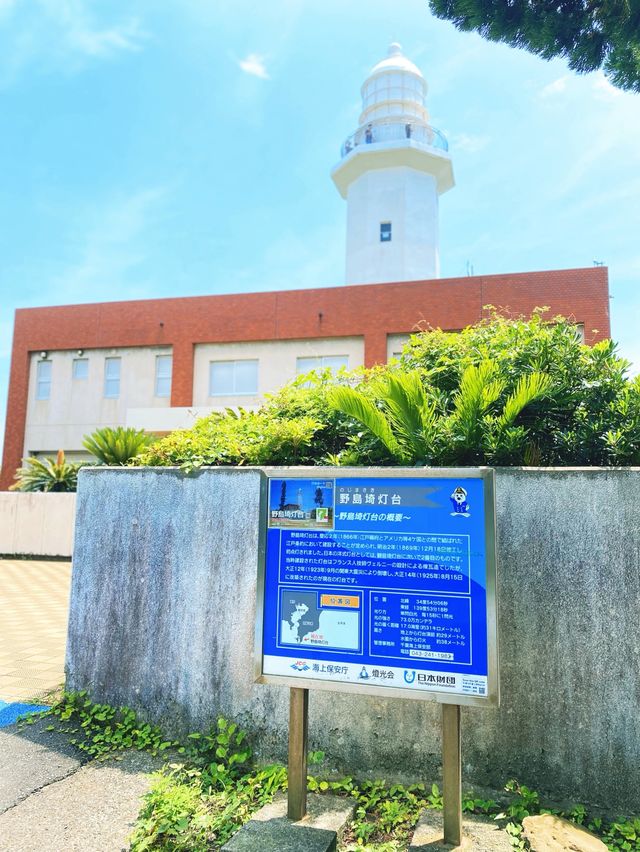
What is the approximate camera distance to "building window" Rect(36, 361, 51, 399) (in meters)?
25.0

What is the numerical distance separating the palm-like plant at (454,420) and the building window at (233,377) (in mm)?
18672

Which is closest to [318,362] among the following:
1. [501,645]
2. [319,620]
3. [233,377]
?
[233,377]

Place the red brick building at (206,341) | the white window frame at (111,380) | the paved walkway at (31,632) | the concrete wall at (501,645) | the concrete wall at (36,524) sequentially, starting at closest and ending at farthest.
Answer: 1. the concrete wall at (501,645)
2. the paved walkway at (31,632)
3. the concrete wall at (36,524)
4. the red brick building at (206,341)
5. the white window frame at (111,380)

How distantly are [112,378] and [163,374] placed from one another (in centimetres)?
206

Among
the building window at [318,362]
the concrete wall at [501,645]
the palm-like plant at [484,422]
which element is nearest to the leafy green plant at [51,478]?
the building window at [318,362]

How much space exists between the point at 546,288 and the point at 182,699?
745 inches

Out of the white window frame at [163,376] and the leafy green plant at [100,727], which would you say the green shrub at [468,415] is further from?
the white window frame at [163,376]

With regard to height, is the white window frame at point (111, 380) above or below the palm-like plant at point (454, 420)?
above

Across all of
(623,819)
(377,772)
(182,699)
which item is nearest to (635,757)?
(623,819)

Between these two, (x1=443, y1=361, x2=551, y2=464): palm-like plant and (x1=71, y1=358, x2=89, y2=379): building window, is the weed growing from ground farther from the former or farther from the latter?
(x1=71, y1=358, x2=89, y2=379): building window

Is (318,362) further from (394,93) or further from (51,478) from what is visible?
(394,93)

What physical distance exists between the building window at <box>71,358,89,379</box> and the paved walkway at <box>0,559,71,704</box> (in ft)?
37.7

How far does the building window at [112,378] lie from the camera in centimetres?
2419

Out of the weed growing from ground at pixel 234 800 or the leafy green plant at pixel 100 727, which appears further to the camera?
the leafy green plant at pixel 100 727
